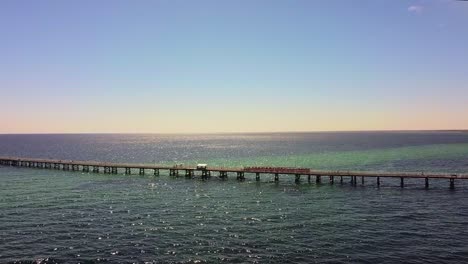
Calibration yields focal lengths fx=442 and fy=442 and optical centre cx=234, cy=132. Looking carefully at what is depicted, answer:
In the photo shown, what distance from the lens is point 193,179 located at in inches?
3371

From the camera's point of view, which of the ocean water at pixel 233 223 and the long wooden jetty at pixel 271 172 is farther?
the long wooden jetty at pixel 271 172

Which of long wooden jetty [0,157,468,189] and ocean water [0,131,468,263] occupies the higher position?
long wooden jetty [0,157,468,189]

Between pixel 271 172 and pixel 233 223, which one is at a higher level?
Answer: pixel 271 172

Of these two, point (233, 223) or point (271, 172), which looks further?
point (271, 172)

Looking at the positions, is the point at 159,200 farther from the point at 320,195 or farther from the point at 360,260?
the point at 360,260

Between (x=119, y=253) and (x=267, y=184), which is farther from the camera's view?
(x=267, y=184)

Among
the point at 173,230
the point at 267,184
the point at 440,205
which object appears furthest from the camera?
the point at 267,184

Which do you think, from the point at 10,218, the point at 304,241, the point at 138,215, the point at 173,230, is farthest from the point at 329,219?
the point at 10,218

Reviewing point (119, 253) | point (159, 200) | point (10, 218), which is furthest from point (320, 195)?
point (10, 218)

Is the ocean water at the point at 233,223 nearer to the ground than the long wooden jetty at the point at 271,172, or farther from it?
nearer to the ground

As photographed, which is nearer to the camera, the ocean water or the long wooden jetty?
the ocean water

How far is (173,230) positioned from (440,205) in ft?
114

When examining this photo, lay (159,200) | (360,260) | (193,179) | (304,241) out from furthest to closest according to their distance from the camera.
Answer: (193,179), (159,200), (304,241), (360,260)

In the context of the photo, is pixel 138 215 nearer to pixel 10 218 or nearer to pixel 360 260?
pixel 10 218
